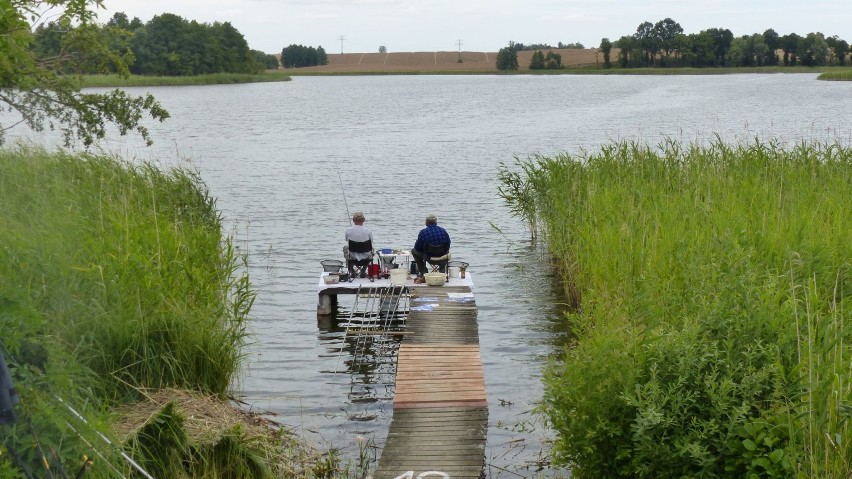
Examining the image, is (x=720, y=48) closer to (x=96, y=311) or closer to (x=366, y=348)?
(x=366, y=348)

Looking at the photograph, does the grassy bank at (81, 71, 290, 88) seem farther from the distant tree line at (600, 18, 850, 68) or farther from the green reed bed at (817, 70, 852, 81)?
the green reed bed at (817, 70, 852, 81)

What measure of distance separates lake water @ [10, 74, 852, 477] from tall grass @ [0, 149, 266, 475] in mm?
1641

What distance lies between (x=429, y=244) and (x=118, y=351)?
23.8 feet

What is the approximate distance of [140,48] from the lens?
396 feet

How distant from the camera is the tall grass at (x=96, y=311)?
626 centimetres

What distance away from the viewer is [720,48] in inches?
6767


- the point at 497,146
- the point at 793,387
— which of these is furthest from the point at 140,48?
the point at 793,387

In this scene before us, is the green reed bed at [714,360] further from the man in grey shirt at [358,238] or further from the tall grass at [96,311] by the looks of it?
the man in grey shirt at [358,238]

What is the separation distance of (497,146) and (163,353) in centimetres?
3960

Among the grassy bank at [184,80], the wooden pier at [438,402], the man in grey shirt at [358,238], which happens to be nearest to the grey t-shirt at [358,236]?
the man in grey shirt at [358,238]

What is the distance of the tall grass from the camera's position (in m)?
6.26

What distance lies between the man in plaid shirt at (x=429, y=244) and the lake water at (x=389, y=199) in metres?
1.49

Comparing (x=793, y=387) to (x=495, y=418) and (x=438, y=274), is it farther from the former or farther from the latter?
(x=438, y=274)

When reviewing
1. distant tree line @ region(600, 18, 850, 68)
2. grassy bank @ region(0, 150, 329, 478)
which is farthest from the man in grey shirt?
distant tree line @ region(600, 18, 850, 68)
